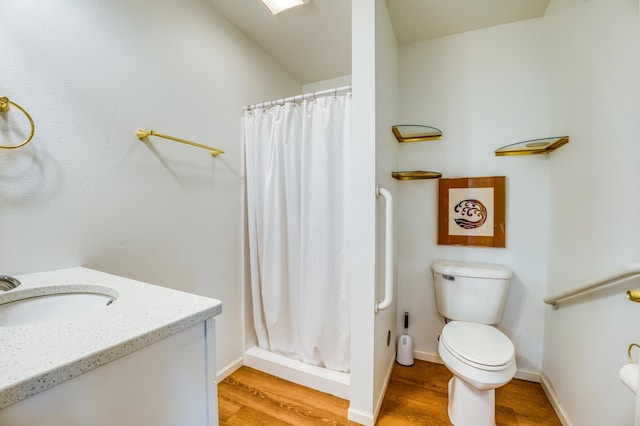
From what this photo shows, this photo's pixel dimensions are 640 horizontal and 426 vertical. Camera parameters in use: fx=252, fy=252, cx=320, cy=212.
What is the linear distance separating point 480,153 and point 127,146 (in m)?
2.19

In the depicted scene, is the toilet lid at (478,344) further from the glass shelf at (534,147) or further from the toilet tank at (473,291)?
the glass shelf at (534,147)

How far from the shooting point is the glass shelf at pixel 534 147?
4.93ft

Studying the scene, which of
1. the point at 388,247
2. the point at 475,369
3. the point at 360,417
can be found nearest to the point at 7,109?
the point at 388,247

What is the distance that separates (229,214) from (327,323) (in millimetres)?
1008

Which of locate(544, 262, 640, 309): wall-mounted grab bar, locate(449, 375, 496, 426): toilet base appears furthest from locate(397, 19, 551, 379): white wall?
locate(449, 375, 496, 426): toilet base

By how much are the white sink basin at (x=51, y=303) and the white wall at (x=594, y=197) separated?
1.89 meters

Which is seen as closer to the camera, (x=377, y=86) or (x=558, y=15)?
(x=377, y=86)

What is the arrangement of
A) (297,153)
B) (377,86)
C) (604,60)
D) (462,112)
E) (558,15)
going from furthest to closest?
1. (462,112)
2. (297,153)
3. (558,15)
4. (377,86)
5. (604,60)

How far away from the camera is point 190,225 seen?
1532mm

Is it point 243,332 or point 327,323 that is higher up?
point 327,323

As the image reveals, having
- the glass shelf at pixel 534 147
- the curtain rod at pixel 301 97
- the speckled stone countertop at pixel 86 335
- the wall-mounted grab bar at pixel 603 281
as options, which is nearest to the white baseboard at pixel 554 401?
the wall-mounted grab bar at pixel 603 281

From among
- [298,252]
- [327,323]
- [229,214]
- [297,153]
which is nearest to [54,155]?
[229,214]

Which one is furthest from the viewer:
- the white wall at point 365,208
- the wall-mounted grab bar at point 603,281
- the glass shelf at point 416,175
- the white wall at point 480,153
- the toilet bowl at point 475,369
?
the glass shelf at point 416,175

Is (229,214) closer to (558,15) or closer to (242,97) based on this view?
(242,97)
